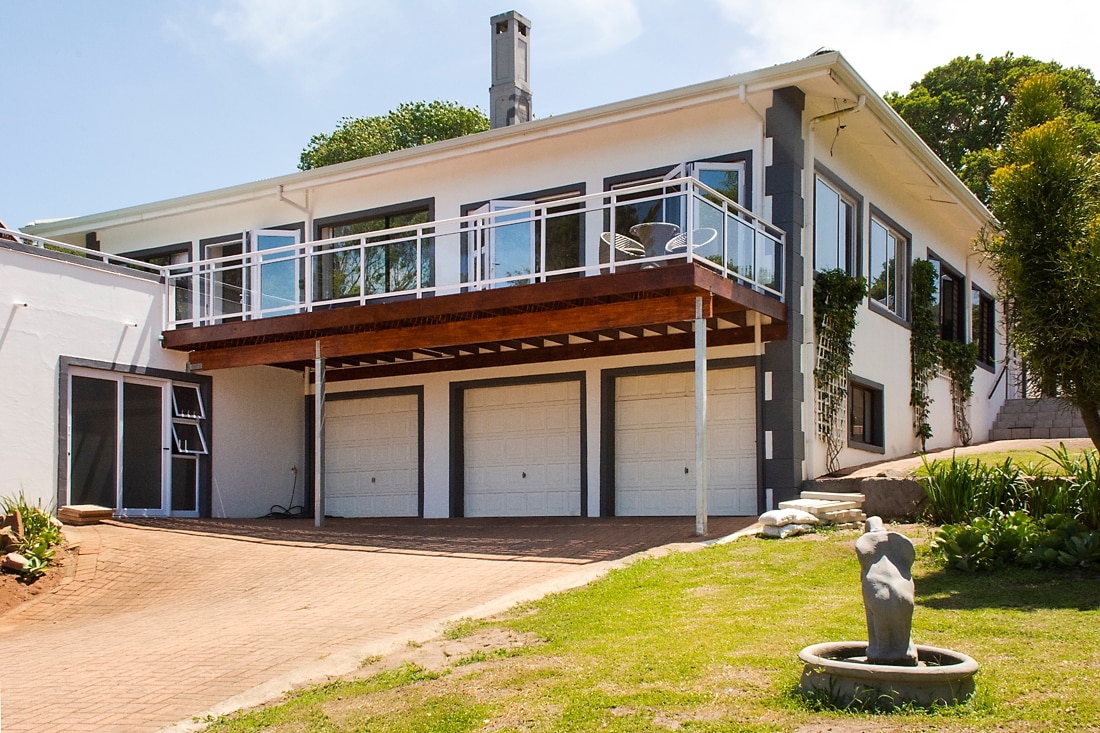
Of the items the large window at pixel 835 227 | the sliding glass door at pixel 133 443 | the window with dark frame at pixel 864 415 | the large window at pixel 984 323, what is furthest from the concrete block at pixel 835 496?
the large window at pixel 984 323

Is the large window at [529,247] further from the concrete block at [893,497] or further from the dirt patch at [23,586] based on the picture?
the dirt patch at [23,586]

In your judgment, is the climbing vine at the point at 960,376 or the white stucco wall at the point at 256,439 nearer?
the white stucco wall at the point at 256,439

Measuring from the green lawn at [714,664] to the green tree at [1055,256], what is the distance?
185 centimetres

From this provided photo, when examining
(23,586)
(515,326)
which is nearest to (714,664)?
(23,586)

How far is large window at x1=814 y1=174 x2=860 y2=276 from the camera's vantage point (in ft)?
51.8

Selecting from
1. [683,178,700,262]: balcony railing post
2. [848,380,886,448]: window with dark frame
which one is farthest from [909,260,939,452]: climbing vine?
[683,178,700,262]: balcony railing post

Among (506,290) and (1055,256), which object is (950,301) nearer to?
(506,290)

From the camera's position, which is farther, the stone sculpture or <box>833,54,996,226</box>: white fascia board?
<box>833,54,996,226</box>: white fascia board

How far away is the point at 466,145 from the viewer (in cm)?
1706

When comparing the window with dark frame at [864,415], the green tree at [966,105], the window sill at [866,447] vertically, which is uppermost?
the green tree at [966,105]

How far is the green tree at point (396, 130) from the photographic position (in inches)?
1540

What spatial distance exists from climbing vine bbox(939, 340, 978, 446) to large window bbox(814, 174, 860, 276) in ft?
13.5

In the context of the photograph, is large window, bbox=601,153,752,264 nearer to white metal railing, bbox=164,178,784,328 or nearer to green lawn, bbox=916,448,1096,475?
white metal railing, bbox=164,178,784,328

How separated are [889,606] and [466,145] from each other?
1268cm
